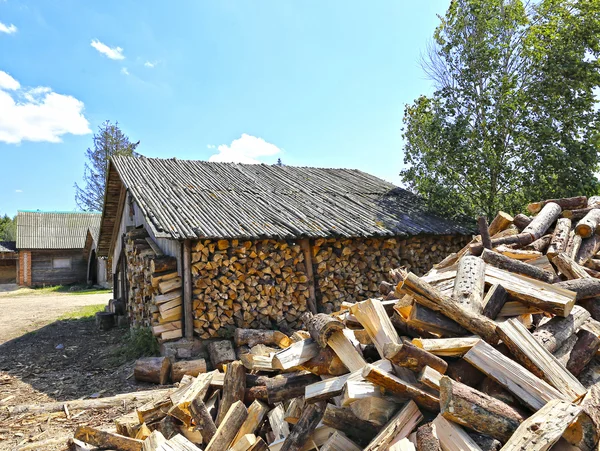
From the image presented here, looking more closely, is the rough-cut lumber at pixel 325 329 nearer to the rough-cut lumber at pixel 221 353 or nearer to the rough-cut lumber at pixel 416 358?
the rough-cut lumber at pixel 416 358

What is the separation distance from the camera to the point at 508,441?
7.39ft

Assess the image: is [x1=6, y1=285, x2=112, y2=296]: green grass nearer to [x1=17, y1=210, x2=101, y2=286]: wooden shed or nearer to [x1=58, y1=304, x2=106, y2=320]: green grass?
[x1=17, y1=210, x2=101, y2=286]: wooden shed

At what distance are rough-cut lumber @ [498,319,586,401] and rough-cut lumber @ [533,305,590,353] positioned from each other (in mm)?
150

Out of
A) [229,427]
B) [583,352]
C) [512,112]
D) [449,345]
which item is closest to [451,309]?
[449,345]

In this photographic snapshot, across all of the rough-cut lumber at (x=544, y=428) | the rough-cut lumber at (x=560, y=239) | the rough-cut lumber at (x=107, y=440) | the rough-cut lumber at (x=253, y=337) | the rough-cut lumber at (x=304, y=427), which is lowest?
the rough-cut lumber at (x=107, y=440)

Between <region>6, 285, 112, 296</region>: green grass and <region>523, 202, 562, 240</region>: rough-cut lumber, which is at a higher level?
<region>523, 202, 562, 240</region>: rough-cut lumber

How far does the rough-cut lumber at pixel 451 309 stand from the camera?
294 centimetres

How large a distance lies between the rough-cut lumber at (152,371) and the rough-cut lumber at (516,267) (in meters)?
4.99

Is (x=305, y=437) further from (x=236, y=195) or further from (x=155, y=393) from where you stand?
(x=236, y=195)

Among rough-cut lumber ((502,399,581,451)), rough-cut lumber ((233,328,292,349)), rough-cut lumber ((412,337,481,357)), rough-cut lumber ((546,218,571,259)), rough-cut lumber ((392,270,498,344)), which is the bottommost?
rough-cut lumber ((233,328,292,349))

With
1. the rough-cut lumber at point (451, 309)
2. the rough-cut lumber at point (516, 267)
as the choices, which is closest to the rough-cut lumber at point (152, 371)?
the rough-cut lumber at point (451, 309)

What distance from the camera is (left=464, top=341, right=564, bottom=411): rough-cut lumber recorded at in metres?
2.51

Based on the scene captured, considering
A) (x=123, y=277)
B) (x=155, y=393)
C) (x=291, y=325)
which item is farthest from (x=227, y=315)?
(x=123, y=277)

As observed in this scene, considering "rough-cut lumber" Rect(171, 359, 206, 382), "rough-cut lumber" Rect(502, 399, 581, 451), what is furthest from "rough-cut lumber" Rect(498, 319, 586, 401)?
"rough-cut lumber" Rect(171, 359, 206, 382)
